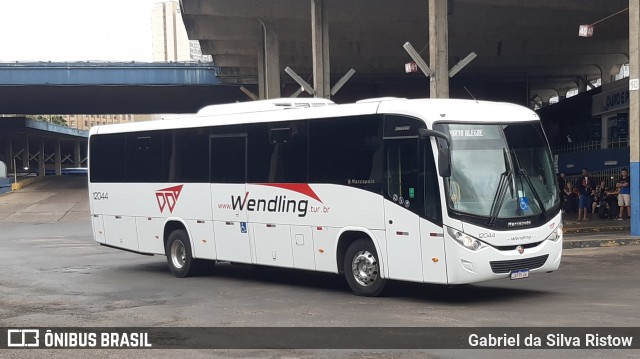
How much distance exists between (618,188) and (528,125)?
16464 millimetres

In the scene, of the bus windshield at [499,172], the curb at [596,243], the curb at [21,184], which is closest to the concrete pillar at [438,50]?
the curb at [596,243]

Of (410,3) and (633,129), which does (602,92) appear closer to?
(410,3)

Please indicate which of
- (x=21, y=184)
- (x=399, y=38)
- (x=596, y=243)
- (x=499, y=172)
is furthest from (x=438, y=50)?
(x=21, y=184)

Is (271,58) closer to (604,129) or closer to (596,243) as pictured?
(604,129)

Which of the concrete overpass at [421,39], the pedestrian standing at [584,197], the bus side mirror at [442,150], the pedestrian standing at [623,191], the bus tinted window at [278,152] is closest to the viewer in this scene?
the bus side mirror at [442,150]

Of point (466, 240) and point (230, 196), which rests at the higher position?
point (230, 196)

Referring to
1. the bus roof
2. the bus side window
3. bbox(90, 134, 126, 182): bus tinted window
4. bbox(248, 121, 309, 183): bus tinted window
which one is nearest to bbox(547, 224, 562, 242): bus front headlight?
the bus roof

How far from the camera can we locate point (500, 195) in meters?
13.2

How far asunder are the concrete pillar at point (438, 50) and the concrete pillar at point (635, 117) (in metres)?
6.02

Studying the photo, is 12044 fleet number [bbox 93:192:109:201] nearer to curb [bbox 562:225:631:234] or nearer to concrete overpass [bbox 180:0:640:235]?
concrete overpass [bbox 180:0:640:235]

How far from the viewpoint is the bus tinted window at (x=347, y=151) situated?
1421cm

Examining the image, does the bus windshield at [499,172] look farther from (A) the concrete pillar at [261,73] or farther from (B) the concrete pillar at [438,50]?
(A) the concrete pillar at [261,73]

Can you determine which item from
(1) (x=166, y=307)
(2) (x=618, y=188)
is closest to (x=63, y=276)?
(1) (x=166, y=307)

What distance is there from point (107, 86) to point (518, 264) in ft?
173
